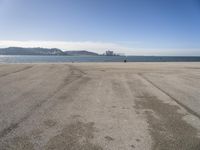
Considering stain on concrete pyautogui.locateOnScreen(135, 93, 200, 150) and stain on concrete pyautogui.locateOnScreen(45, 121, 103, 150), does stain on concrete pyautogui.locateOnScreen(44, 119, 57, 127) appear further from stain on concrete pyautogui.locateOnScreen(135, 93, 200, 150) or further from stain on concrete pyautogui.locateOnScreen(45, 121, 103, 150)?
stain on concrete pyautogui.locateOnScreen(135, 93, 200, 150)

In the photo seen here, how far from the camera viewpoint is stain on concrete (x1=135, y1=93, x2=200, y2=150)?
3.58 m

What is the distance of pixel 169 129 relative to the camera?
4.32 m

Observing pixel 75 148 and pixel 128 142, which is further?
pixel 128 142

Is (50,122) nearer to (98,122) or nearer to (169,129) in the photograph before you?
(98,122)

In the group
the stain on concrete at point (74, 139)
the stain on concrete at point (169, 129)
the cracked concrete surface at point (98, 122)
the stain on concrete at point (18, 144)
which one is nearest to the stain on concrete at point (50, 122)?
the cracked concrete surface at point (98, 122)

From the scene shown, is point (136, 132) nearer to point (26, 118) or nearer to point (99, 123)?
point (99, 123)

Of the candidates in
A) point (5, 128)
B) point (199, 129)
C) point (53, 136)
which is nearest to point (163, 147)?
point (199, 129)

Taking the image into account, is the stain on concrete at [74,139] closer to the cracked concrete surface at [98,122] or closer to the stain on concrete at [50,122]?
the cracked concrete surface at [98,122]

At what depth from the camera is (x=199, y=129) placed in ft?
14.2

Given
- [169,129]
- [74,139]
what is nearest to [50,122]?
[74,139]

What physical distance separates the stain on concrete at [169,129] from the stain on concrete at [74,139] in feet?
3.92

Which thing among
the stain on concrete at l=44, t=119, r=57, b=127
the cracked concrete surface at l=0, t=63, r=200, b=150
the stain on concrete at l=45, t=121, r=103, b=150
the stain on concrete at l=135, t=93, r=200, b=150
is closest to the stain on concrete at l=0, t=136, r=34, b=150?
the cracked concrete surface at l=0, t=63, r=200, b=150

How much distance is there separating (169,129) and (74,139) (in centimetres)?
208

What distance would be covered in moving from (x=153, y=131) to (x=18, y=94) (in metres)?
5.53
